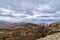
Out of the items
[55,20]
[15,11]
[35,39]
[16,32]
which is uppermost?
[15,11]

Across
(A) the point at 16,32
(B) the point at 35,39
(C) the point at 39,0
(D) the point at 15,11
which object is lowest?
(B) the point at 35,39

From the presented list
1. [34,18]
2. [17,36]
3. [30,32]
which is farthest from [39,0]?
[17,36]

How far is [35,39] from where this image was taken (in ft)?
15.6

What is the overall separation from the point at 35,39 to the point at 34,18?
0.76 meters

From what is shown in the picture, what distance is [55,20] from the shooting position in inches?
198

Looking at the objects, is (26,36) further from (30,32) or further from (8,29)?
(8,29)

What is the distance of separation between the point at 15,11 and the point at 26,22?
55cm

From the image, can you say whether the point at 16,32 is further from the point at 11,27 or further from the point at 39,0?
the point at 39,0

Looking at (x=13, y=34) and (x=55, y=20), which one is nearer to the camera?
(x=13, y=34)

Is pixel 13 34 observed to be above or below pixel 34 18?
below

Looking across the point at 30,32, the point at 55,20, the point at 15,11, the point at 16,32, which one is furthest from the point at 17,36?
the point at 55,20

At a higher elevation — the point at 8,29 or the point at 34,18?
the point at 34,18

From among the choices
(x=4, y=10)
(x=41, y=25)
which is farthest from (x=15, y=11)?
(x=41, y=25)

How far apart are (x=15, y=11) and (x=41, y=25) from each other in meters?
1.05
